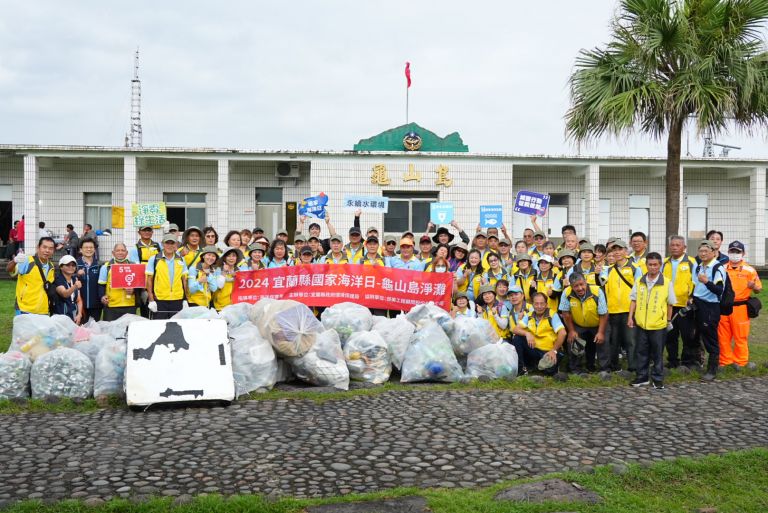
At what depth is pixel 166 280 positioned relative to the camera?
8.26 metres

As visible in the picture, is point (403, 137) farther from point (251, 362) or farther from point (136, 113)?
point (136, 113)

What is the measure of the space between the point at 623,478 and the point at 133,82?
34.9 metres

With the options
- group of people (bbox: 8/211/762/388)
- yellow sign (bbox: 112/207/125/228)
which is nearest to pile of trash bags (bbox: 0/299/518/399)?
group of people (bbox: 8/211/762/388)

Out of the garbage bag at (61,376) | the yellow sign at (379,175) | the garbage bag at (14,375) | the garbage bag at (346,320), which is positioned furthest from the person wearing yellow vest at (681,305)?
the yellow sign at (379,175)

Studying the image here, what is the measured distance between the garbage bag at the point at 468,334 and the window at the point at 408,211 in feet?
35.1

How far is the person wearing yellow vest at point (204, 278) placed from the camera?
8367 mm

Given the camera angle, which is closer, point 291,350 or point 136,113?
point 291,350

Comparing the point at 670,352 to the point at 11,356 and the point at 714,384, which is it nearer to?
the point at 714,384

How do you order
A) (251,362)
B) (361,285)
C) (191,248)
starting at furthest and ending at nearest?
1. (361,285)
2. (191,248)
3. (251,362)

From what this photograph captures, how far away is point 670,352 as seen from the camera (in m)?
8.42

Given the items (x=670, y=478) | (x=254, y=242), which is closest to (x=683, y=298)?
(x=670, y=478)

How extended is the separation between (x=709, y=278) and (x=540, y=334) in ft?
6.72

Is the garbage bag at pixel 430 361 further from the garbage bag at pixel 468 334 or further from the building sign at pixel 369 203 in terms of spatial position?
the building sign at pixel 369 203

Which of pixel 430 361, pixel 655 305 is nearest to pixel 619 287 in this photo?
pixel 655 305
